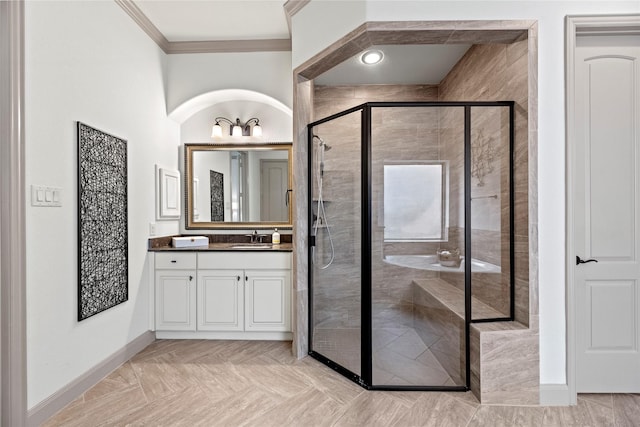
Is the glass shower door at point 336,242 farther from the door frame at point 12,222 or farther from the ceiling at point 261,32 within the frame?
the door frame at point 12,222

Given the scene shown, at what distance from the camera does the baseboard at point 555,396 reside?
82.3 inches

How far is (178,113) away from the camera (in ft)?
11.4

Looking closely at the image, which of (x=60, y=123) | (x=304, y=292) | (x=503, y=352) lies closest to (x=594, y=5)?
(x=503, y=352)

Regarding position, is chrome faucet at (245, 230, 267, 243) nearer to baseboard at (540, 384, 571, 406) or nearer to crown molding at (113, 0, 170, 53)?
crown molding at (113, 0, 170, 53)

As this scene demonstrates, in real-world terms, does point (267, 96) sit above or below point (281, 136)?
above

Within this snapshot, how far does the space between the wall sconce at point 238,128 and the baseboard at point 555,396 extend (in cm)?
311

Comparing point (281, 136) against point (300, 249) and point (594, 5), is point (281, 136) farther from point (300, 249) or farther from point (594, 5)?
point (594, 5)

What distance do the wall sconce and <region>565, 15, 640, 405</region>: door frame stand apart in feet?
8.47

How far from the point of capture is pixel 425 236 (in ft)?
7.55

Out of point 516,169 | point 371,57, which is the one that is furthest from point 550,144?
point 371,57

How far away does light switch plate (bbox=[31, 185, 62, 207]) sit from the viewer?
189 centimetres

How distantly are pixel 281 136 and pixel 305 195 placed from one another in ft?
3.58

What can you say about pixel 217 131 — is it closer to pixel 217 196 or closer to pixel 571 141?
pixel 217 196

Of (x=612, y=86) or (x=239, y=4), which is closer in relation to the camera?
(x=612, y=86)
